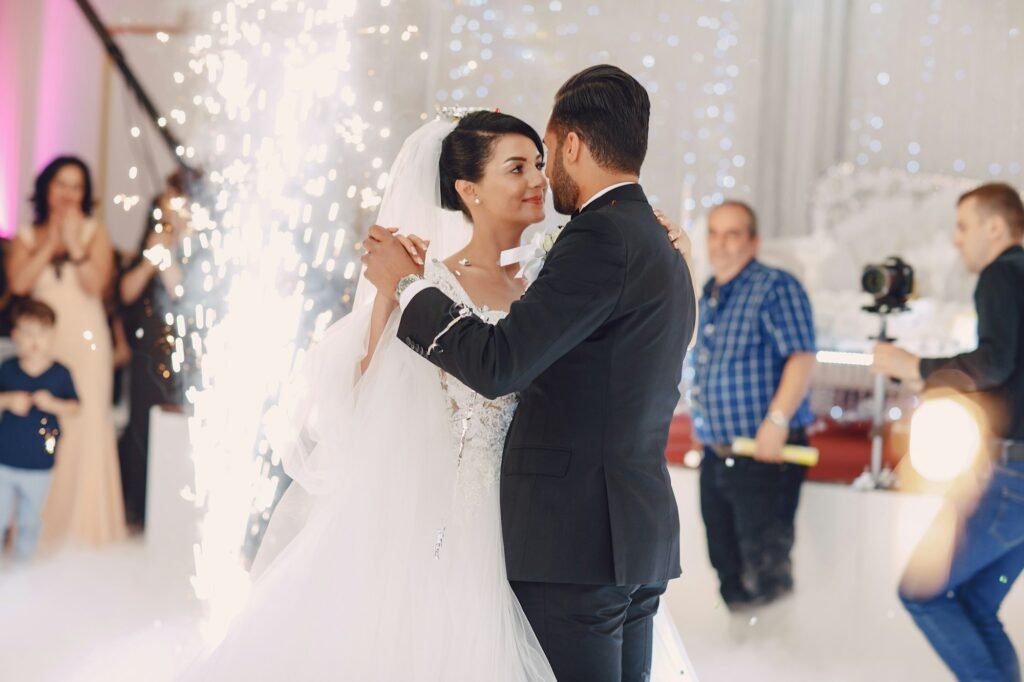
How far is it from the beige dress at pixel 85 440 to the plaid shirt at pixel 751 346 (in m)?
2.45

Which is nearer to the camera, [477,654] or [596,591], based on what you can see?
[596,591]

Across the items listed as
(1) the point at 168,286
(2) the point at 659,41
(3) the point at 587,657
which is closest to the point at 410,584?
(3) the point at 587,657

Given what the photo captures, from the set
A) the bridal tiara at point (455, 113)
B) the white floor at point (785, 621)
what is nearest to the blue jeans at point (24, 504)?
the white floor at point (785, 621)

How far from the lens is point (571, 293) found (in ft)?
5.45

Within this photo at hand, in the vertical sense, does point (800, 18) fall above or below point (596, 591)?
above

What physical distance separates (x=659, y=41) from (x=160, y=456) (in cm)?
314

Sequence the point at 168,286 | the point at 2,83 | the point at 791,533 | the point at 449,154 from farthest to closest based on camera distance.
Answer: the point at 2,83
the point at 168,286
the point at 791,533
the point at 449,154

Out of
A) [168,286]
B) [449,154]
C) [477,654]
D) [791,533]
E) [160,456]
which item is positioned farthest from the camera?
[168,286]

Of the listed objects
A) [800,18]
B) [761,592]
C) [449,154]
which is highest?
[800,18]

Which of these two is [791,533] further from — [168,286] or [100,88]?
[100,88]

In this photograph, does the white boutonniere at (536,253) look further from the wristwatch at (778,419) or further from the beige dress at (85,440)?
the beige dress at (85,440)

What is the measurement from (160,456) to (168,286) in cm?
88

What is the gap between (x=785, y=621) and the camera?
3857 mm

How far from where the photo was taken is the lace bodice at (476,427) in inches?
77.9
